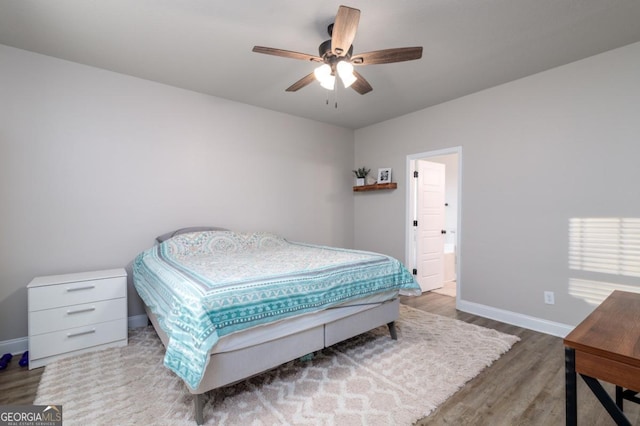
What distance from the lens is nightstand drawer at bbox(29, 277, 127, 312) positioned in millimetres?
2254

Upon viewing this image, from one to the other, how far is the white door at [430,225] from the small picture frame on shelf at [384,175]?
44 centimetres

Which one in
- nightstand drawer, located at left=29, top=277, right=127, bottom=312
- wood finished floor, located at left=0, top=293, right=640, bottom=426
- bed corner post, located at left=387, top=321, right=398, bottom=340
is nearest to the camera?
wood finished floor, located at left=0, top=293, right=640, bottom=426

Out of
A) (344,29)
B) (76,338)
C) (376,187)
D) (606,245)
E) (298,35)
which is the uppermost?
(298,35)

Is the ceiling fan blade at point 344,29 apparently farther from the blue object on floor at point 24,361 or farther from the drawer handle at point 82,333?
the blue object on floor at point 24,361

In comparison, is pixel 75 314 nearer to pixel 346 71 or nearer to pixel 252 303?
pixel 252 303

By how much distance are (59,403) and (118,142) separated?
2278 millimetres

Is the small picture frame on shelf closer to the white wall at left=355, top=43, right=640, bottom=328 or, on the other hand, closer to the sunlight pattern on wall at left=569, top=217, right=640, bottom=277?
the white wall at left=355, top=43, right=640, bottom=328

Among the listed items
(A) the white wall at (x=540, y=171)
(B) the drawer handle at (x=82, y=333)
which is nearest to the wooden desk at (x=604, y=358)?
(A) the white wall at (x=540, y=171)

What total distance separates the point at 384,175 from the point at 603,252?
8.68 ft

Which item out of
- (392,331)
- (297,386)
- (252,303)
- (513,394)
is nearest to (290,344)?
(297,386)

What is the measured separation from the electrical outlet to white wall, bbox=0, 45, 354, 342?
3.04 m

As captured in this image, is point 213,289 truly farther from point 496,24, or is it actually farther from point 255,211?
point 496,24

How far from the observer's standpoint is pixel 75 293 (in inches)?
94.1

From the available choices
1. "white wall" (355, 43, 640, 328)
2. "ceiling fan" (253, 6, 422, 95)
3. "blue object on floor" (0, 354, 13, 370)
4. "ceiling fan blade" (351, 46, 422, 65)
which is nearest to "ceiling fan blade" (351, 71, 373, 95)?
"ceiling fan" (253, 6, 422, 95)
